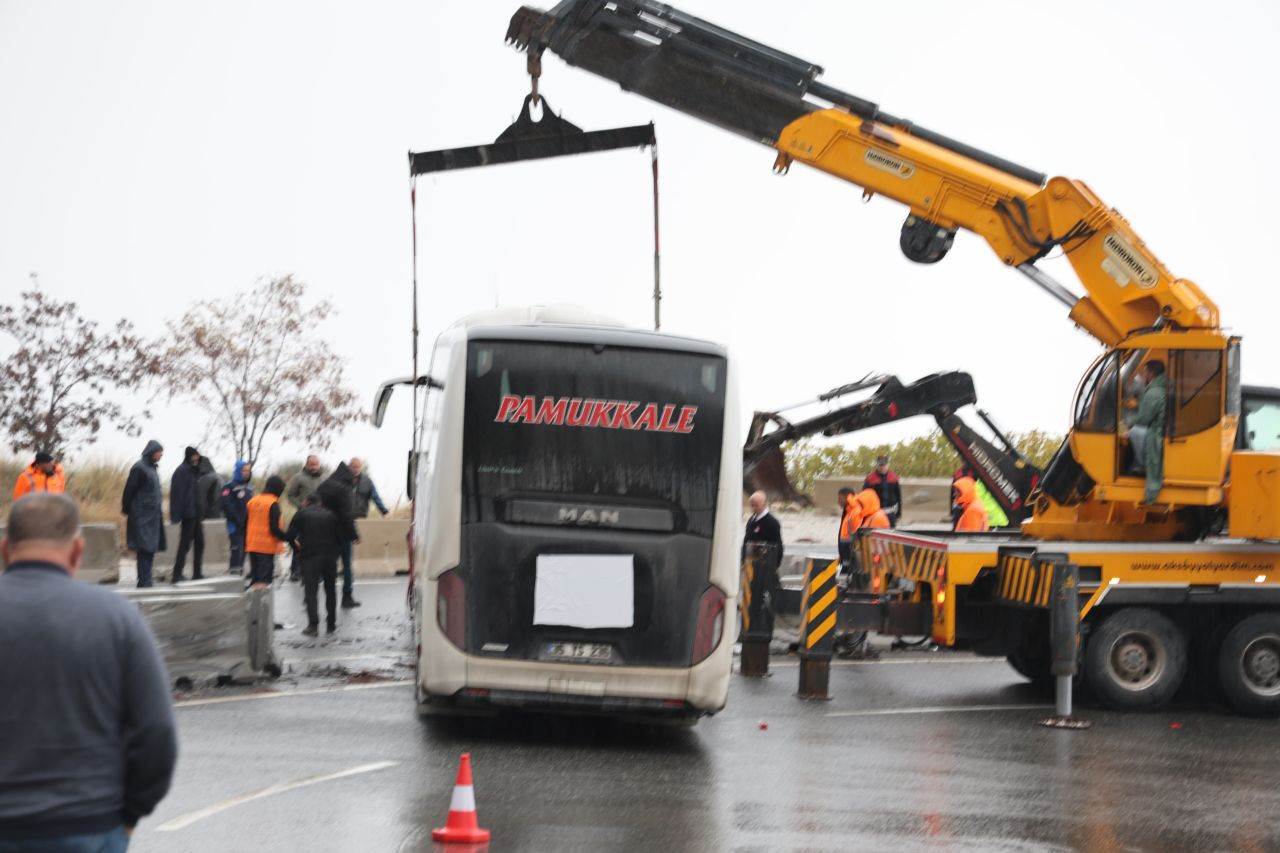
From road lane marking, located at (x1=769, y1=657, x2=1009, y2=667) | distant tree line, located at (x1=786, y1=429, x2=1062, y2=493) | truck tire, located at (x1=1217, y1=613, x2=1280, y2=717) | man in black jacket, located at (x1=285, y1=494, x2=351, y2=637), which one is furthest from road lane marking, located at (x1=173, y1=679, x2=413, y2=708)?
distant tree line, located at (x1=786, y1=429, x2=1062, y2=493)

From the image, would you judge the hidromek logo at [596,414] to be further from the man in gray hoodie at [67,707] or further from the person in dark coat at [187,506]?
the person in dark coat at [187,506]

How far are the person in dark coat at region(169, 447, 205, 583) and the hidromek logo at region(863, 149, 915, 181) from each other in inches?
414

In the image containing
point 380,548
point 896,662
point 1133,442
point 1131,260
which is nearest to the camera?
point 1133,442

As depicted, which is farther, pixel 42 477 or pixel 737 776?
pixel 42 477

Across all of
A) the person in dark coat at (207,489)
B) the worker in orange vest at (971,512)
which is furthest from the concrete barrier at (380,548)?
the worker in orange vest at (971,512)

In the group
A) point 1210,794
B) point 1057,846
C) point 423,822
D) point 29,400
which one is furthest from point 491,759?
point 29,400

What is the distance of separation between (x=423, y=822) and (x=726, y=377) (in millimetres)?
4359

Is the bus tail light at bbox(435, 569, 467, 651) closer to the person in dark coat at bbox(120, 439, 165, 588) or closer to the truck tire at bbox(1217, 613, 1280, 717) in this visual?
the truck tire at bbox(1217, 613, 1280, 717)

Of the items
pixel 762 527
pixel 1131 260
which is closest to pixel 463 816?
pixel 1131 260

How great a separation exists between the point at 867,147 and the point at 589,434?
6.60 metres

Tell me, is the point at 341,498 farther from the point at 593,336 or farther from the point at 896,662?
the point at 593,336

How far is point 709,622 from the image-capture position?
1259cm

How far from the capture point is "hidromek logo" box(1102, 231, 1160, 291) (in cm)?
1712

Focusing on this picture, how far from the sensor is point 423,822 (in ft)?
32.1
